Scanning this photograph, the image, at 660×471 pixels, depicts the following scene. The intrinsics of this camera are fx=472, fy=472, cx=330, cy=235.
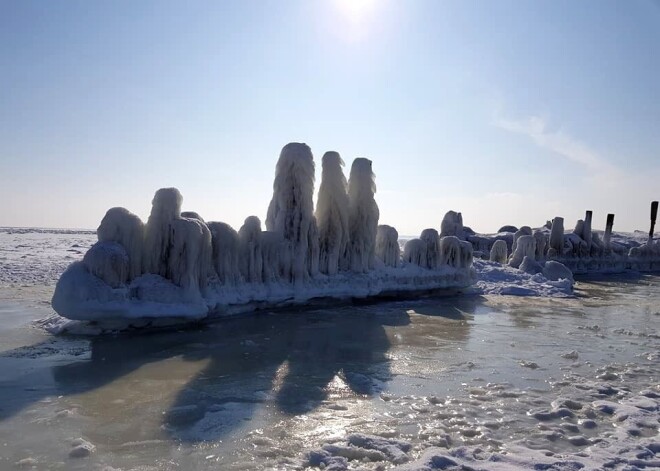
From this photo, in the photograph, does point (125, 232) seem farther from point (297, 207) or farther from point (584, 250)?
point (584, 250)

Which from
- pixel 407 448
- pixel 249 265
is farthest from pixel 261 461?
pixel 249 265

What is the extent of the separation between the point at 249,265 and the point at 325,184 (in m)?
5.15

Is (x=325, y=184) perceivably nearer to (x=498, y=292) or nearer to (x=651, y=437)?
(x=498, y=292)

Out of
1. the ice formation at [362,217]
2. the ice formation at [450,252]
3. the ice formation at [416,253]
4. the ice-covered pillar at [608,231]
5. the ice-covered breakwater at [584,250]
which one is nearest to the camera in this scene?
the ice formation at [362,217]

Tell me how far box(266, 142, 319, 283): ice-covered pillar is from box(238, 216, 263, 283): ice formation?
1.32 metres

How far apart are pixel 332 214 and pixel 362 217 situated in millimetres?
1494

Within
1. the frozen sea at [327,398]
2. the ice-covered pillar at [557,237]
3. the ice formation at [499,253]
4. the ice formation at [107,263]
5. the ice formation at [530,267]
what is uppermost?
the ice-covered pillar at [557,237]

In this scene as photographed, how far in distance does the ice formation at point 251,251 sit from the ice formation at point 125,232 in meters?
3.22

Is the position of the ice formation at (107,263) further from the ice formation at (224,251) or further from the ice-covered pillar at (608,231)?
the ice-covered pillar at (608,231)

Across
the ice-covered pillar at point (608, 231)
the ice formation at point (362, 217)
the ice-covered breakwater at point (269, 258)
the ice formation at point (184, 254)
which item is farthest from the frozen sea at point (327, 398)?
the ice-covered pillar at point (608, 231)

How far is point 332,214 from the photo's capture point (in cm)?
1745

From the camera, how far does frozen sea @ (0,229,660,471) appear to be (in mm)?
4734

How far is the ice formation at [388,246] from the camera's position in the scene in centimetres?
1916

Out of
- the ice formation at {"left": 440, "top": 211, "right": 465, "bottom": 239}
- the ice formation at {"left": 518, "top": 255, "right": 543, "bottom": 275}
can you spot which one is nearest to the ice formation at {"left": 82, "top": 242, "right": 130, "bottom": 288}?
the ice formation at {"left": 518, "top": 255, "right": 543, "bottom": 275}
